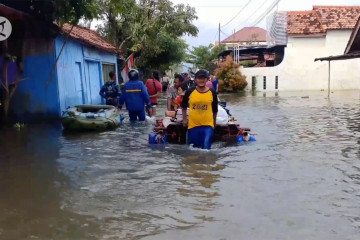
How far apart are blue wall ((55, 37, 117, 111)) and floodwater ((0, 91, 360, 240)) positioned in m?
4.13

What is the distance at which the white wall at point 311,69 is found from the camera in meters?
34.6

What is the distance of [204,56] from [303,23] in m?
18.1

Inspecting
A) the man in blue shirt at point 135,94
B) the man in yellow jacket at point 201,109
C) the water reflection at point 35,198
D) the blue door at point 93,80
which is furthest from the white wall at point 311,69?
the man in yellow jacket at point 201,109

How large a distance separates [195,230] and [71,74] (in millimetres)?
12056

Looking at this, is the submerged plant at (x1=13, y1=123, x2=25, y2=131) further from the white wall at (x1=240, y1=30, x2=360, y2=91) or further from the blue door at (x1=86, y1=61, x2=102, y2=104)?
the white wall at (x1=240, y1=30, x2=360, y2=91)

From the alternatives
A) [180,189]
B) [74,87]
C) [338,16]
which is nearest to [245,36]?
[338,16]

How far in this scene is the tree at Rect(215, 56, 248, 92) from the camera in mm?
34062

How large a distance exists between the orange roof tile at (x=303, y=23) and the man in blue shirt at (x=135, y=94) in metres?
24.7

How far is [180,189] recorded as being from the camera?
20.5 feet

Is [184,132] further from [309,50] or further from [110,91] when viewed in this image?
[309,50]

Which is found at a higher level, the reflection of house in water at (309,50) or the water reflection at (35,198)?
the reflection of house in water at (309,50)

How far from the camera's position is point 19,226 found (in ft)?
15.7

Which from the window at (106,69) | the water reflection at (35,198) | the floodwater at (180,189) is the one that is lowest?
the floodwater at (180,189)

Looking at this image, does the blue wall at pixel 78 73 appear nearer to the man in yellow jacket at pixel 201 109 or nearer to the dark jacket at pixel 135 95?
the dark jacket at pixel 135 95
